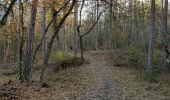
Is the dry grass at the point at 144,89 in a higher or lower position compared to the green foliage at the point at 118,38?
lower

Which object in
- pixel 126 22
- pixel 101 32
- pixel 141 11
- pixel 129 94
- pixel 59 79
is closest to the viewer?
pixel 129 94

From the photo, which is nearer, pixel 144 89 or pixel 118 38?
pixel 144 89

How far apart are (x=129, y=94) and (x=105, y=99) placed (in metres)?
1.90

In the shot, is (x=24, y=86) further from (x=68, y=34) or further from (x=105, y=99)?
(x=68, y=34)

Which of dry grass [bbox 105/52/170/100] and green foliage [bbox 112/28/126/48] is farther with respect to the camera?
green foliage [bbox 112/28/126/48]

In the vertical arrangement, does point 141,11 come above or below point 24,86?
above

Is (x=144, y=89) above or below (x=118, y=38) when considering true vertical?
below

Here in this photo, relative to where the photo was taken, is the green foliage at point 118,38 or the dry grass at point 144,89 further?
the green foliage at point 118,38

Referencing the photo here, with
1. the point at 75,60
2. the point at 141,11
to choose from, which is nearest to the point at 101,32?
the point at 141,11

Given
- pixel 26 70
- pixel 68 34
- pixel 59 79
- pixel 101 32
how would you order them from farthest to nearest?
pixel 68 34 < pixel 101 32 < pixel 59 79 < pixel 26 70

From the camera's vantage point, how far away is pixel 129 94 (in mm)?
15023

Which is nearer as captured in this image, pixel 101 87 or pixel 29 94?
pixel 29 94

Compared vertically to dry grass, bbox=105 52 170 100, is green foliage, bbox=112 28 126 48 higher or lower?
higher

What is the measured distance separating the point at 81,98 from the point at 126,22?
47.1 m
